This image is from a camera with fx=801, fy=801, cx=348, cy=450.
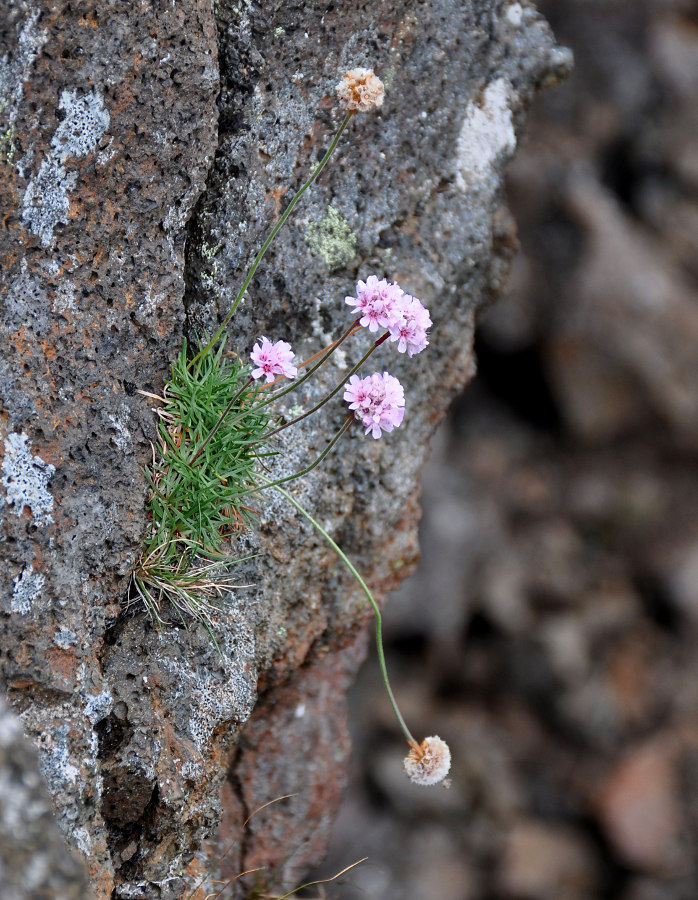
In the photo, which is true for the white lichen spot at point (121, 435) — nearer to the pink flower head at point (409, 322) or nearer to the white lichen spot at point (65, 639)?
the white lichen spot at point (65, 639)

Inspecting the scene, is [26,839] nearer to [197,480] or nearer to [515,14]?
[197,480]

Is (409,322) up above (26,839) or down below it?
above

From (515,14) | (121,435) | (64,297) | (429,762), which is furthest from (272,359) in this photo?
(515,14)

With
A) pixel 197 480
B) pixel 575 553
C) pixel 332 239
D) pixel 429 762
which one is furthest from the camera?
pixel 575 553

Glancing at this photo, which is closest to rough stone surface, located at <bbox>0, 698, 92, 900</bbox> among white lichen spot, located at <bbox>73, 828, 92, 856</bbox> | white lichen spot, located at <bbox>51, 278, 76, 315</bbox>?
white lichen spot, located at <bbox>73, 828, 92, 856</bbox>

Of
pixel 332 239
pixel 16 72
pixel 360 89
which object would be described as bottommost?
pixel 332 239

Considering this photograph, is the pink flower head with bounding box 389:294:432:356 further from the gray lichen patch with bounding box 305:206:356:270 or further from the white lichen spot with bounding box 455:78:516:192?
the white lichen spot with bounding box 455:78:516:192

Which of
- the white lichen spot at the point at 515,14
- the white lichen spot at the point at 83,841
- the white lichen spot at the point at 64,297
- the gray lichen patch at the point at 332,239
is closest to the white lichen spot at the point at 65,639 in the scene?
the white lichen spot at the point at 83,841

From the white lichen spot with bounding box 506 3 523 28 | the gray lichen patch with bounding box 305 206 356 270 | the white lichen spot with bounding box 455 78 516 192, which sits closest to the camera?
the gray lichen patch with bounding box 305 206 356 270
